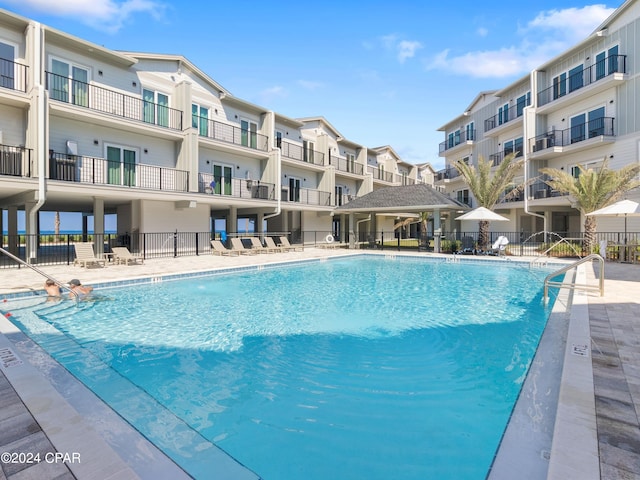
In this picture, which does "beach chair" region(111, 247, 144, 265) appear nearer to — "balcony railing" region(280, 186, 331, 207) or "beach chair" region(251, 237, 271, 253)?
"beach chair" region(251, 237, 271, 253)

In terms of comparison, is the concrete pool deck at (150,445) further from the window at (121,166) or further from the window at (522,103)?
the window at (522,103)

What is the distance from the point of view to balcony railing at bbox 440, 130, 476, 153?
32.1 m

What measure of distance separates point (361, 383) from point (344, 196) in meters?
26.3

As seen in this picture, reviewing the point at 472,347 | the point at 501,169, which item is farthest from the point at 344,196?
the point at 472,347

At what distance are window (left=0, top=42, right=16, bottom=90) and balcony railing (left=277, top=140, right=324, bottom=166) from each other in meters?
14.4

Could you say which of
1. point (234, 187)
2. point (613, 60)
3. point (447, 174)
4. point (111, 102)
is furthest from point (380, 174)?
point (111, 102)

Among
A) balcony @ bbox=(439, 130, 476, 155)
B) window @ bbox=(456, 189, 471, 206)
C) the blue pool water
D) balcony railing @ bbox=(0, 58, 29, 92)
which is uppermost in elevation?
balcony @ bbox=(439, 130, 476, 155)

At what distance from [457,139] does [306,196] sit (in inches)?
700

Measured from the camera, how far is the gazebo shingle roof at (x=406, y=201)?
20939 mm

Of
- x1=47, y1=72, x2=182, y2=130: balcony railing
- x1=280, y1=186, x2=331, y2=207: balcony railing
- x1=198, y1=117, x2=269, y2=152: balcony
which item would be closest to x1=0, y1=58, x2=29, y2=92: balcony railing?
x1=47, y1=72, x2=182, y2=130: balcony railing

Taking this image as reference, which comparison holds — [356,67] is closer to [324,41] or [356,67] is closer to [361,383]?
[324,41]

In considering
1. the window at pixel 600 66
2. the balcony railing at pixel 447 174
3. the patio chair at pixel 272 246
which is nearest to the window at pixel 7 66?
the patio chair at pixel 272 246

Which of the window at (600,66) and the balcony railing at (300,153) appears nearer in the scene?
the window at (600,66)

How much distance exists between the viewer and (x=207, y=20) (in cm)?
1317
